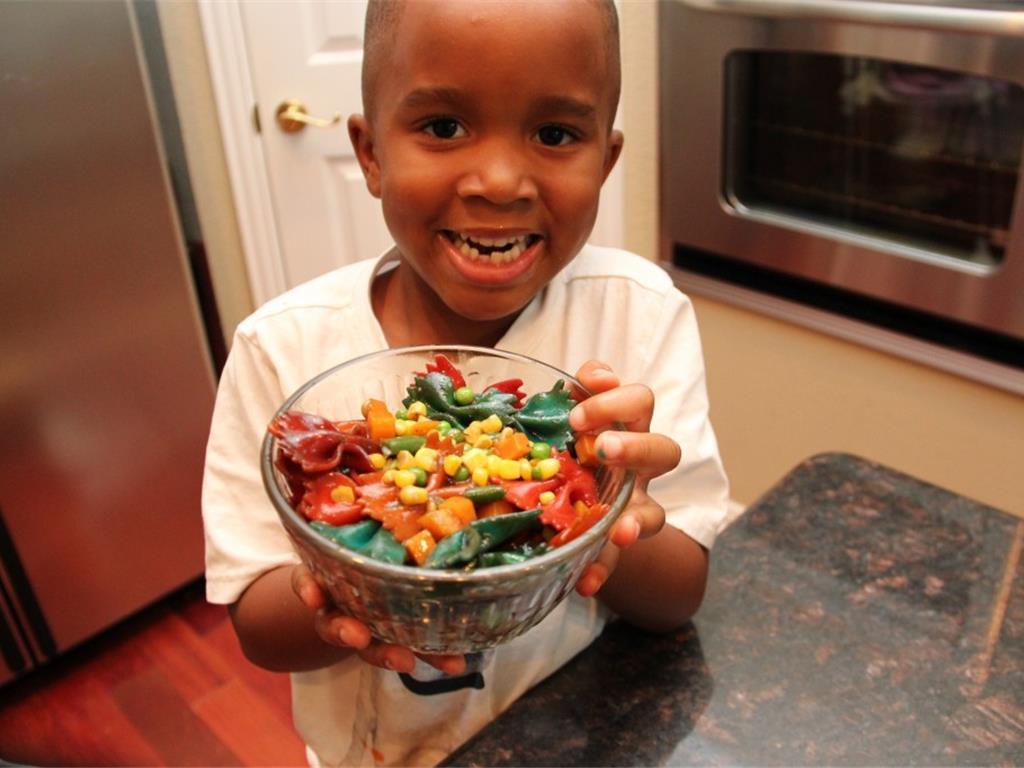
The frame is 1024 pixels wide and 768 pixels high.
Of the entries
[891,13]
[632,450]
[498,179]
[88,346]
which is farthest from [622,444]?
[88,346]

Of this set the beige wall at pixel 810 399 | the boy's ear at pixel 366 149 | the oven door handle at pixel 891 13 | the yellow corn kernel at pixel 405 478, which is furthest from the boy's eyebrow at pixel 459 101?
the beige wall at pixel 810 399

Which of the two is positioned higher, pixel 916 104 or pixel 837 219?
pixel 916 104

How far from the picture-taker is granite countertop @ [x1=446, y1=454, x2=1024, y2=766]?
26.1 inches

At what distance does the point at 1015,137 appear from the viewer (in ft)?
4.98

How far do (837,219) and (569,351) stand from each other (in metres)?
1.09

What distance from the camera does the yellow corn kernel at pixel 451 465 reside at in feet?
1.84

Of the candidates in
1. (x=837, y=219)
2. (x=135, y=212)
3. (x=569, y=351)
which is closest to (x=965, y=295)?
(x=837, y=219)

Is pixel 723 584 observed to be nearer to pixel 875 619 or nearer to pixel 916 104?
pixel 875 619

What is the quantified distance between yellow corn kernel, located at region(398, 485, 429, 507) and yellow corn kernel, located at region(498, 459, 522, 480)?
47mm

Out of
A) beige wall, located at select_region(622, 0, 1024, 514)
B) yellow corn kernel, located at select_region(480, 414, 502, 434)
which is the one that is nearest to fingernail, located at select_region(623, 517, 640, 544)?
yellow corn kernel, located at select_region(480, 414, 502, 434)

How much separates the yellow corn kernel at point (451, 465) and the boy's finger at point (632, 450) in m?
0.08

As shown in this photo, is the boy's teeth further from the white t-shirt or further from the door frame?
the door frame

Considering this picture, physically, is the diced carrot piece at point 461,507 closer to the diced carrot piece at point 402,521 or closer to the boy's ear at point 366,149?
the diced carrot piece at point 402,521

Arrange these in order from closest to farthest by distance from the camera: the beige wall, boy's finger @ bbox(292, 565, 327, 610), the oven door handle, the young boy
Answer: boy's finger @ bbox(292, 565, 327, 610)
the young boy
the oven door handle
the beige wall
